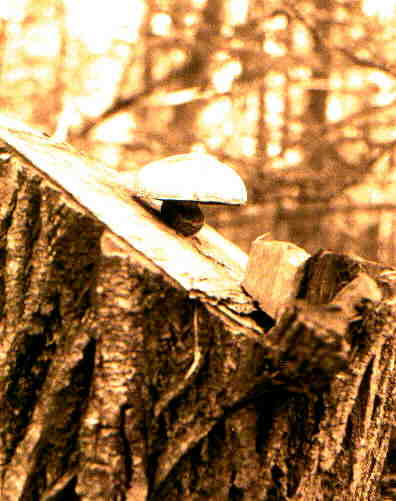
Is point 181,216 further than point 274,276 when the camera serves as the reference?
Yes

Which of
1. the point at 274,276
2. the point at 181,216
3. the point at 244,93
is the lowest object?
the point at 274,276

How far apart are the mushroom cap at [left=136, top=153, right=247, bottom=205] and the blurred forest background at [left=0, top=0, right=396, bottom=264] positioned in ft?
5.29

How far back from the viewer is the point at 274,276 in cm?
68

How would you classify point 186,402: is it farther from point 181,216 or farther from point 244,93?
point 244,93

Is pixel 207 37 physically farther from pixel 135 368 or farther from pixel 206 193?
pixel 135 368

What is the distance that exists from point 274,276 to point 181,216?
243mm

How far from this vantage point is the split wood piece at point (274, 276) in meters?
0.66

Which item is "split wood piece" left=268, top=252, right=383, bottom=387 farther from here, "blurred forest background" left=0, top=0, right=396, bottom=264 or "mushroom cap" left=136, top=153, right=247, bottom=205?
"blurred forest background" left=0, top=0, right=396, bottom=264

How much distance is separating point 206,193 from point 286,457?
1.30ft

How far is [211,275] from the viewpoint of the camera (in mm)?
703

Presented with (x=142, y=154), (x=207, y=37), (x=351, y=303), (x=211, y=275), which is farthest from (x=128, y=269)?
(x=207, y=37)

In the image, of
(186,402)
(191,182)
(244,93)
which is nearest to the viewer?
(186,402)

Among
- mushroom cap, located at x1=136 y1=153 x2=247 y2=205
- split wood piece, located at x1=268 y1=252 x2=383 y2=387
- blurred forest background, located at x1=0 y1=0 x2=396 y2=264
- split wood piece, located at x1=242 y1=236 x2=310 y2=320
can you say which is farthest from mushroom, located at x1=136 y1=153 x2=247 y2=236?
blurred forest background, located at x1=0 y1=0 x2=396 y2=264

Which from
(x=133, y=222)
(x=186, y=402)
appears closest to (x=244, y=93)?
(x=133, y=222)
